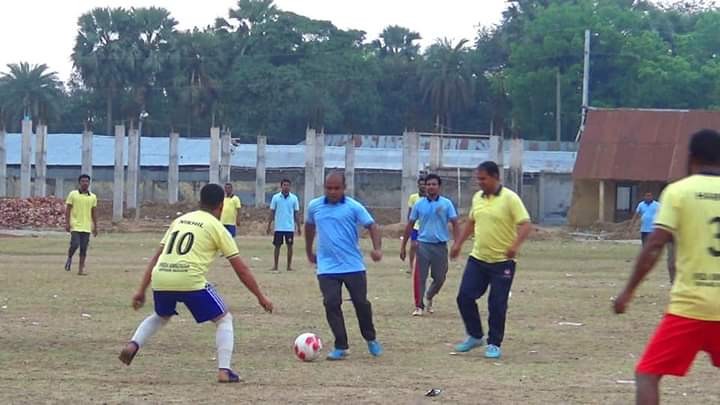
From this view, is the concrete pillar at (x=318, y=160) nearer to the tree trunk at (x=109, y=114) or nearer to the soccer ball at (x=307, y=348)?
the tree trunk at (x=109, y=114)

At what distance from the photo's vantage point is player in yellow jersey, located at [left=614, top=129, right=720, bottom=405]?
8188 mm

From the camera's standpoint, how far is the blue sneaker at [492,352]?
14.3 metres

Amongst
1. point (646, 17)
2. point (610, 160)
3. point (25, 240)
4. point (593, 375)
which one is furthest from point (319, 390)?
point (646, 17)

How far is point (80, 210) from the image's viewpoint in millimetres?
26234

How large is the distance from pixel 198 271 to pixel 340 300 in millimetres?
2552

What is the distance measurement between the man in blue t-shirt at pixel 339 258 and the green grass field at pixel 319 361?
0.33 meters

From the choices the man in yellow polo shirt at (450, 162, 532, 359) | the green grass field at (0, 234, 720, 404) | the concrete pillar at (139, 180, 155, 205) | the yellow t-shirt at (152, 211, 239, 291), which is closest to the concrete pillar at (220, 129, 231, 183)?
the concrete pillar at (139, 180, 155, 205)

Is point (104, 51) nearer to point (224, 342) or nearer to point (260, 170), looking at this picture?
point (260, 170)

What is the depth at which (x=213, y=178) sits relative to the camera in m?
59.1

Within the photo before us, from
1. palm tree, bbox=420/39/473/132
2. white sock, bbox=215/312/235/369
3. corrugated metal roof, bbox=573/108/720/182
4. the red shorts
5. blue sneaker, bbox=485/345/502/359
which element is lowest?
blue sneaker, bbox=485/345/502/359

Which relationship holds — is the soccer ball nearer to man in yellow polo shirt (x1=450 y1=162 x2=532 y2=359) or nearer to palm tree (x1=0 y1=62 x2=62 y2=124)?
man in yellow polo shirt (x1=450 y1=162 x2=532 y2=359)

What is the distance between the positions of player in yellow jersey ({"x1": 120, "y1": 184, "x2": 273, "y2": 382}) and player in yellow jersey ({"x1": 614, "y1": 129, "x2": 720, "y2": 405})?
4356mm

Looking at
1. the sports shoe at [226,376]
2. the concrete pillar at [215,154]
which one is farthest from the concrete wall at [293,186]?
the sports shoe at [226,376]

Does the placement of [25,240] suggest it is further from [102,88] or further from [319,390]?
[102,88]
